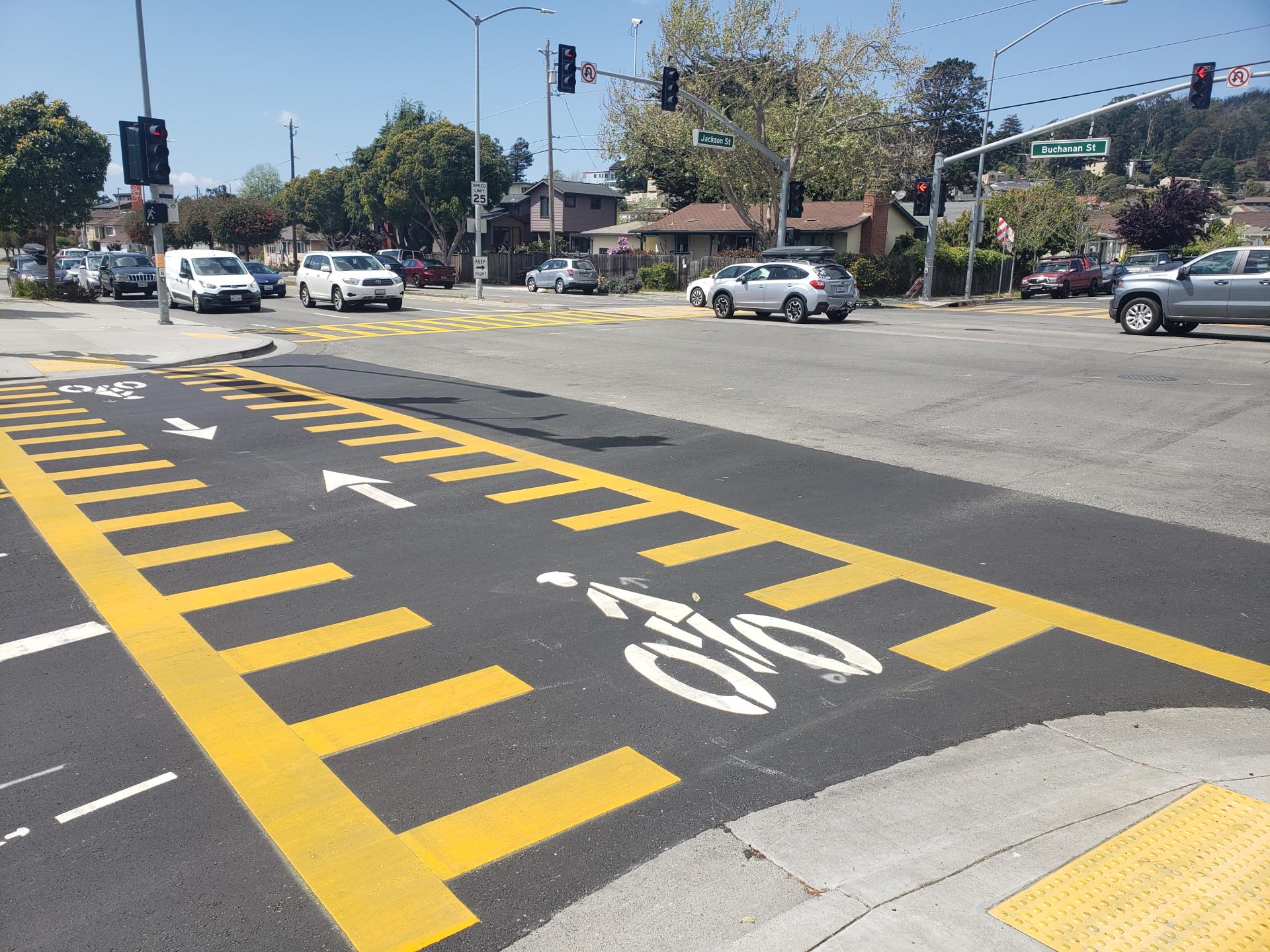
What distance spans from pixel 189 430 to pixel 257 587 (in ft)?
18.1

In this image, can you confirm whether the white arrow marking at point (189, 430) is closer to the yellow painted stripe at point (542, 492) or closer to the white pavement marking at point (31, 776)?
the yellow painted stripe at point (542, 492)

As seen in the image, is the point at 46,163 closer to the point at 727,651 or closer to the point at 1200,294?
the point at 1200,294

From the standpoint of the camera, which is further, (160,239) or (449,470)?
(160,239)

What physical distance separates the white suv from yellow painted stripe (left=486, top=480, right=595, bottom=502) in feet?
73.2

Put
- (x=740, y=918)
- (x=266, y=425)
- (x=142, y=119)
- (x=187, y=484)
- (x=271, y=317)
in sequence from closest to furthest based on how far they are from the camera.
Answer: (x=740, y=918)
(x=187, y=484)
(x=266, y=425)
(x=142, y=119)
(x=271, y=317)

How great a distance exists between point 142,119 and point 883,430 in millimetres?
19085

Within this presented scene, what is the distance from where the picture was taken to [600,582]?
623cm

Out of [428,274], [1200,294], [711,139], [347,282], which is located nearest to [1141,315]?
[1200,294]

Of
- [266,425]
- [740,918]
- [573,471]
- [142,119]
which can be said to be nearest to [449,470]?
[573,471]

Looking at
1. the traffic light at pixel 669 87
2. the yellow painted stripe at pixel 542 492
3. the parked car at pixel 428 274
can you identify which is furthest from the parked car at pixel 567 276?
the yellow painted stripe at pixel 542 492

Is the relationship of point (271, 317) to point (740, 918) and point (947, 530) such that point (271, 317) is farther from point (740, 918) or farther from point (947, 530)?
point (740, 918)

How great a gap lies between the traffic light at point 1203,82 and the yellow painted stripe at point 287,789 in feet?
93.4

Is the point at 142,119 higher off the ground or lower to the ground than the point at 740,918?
higher

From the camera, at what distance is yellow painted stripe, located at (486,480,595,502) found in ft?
27.0
